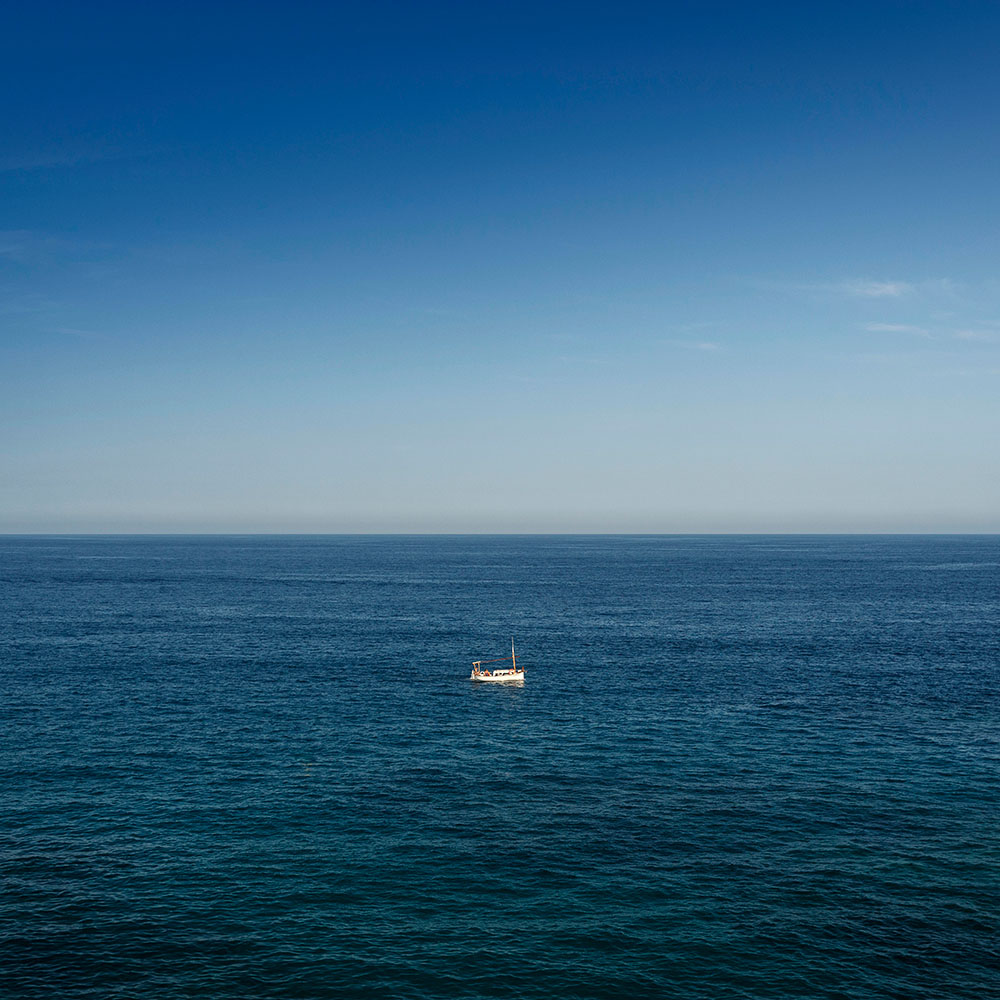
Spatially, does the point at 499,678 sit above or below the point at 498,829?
above

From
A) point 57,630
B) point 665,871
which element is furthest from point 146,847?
point 57,630

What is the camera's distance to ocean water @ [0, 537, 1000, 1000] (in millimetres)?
42188

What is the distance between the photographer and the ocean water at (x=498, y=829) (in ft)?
138

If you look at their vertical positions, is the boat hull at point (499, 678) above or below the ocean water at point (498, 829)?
above

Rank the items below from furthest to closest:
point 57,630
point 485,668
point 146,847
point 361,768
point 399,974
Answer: point 57,630, point 485,668, point 361,768, point 146,847, point 399,974

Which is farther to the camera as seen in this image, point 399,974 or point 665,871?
point 665,871

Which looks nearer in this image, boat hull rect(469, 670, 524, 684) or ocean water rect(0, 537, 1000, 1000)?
ocean water rect(0, 537, 1000, 1000)

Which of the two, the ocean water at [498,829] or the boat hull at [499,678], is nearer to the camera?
the ocean water at [498,829]

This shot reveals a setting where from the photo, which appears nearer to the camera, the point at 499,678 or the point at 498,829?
the point at 498,829

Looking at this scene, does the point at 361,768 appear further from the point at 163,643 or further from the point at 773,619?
the point at 773,619

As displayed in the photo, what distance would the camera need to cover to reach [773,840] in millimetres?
55812

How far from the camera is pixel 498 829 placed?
190ft

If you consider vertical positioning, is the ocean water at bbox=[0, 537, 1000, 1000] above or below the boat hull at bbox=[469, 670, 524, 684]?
below

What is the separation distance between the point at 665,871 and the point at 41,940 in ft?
117
